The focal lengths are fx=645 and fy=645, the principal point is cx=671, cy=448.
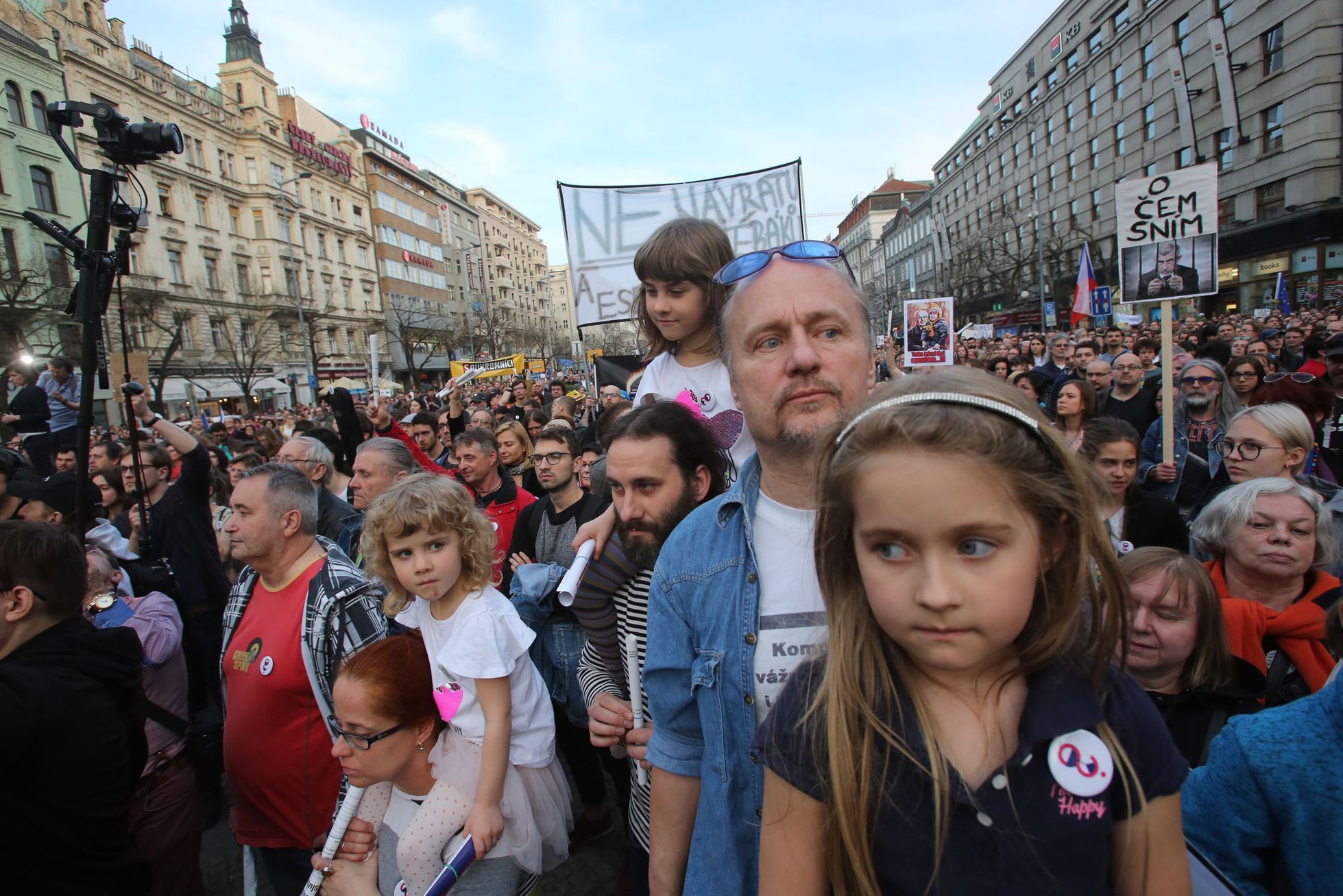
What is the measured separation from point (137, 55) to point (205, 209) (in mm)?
8077

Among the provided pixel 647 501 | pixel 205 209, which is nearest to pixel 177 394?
pixel 205 209

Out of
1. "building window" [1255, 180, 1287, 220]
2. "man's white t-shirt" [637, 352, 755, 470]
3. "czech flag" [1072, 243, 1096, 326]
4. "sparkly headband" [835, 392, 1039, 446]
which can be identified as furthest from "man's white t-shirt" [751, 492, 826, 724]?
"building window" [1255, 180, 1287, 220]

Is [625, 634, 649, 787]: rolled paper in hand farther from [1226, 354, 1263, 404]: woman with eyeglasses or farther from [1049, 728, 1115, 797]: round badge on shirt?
[1226, 354, 1263, 404]: woman with eyeglasses

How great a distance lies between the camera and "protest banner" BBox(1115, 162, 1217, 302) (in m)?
4.95

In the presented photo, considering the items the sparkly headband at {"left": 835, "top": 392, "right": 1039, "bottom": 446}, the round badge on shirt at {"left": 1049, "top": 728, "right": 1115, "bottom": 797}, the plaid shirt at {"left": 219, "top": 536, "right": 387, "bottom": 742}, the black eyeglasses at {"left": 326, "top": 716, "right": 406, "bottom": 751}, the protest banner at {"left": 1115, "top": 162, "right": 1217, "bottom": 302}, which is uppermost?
the protest banner at {"left": 1115, "top": 162, "right": 1217, "bottom": 302}

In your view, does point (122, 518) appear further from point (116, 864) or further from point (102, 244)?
point (116, 864)

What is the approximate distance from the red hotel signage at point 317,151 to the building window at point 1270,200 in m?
57.3

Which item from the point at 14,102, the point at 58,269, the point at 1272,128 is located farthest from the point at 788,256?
the point at 1272,128

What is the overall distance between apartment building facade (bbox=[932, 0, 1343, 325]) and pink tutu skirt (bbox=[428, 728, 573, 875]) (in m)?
21.2

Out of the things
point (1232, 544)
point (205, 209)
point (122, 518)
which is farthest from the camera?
point (205, 209)

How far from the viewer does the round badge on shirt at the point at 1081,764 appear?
41.6 inches

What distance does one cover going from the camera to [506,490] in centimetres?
482

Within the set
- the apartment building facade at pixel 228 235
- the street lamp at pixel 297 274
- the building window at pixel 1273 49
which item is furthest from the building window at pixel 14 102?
the building window at pixel 1273 49

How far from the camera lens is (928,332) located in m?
10.2
